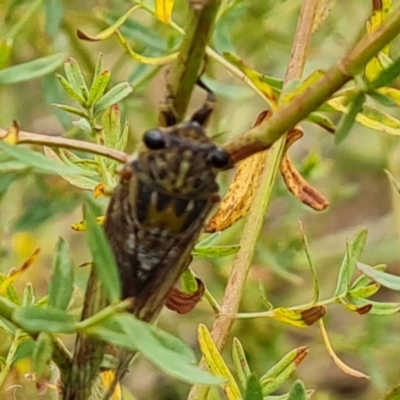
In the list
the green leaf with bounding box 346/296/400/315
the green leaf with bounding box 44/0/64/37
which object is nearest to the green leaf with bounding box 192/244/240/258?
the green leaf with bounding box 346/296/400/315

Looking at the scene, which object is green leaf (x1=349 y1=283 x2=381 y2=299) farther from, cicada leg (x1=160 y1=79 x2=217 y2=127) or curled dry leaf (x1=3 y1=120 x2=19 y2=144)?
curled dry leaf (x1=3 y1=120 x2=19 y2=144)

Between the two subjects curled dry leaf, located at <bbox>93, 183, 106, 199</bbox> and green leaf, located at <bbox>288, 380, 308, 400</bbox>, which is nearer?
green leaf, located at <bbox>288, 380, 308, 400</bbox>

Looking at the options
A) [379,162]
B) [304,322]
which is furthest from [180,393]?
[304,322]

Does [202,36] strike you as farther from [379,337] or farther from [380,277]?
[379,337]

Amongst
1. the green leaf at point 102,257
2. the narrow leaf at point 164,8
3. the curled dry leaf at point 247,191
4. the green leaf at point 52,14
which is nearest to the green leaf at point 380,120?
the curled dry leaf at point 247,191

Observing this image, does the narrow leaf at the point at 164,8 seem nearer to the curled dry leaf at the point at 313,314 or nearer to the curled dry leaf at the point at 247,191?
the curled dry leaf at the point at 247,191

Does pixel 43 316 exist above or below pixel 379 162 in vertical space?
Result: above
